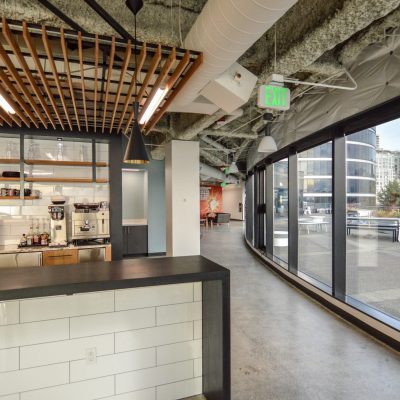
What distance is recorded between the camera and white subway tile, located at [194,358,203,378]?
2320 mm

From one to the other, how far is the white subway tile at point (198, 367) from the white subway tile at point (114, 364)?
343mm

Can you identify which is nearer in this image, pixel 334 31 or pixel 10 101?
pixel 334 31

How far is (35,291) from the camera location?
1.59 meters

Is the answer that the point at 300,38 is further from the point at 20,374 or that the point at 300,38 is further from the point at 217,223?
the point at 217,223

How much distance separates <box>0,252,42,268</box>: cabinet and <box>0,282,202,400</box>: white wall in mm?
2730

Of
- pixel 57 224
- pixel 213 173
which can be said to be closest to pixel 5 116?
pixel 57 224

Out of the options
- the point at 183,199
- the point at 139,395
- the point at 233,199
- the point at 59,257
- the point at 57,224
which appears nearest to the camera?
the point at 139,395

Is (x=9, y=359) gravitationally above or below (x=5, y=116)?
below

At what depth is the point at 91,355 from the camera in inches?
81.6

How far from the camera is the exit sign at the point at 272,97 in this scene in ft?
8.63

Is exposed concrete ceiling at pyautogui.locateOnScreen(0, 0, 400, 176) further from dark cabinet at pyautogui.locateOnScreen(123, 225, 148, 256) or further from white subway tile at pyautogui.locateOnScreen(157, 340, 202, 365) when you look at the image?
dark cabinet at pyautogui.locateOnScreen(123, 225, 148, 256)

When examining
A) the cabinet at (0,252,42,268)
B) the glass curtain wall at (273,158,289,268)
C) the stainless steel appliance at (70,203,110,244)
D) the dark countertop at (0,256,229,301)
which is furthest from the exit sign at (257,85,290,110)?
the glass curtain wall at (273,158,289,268)

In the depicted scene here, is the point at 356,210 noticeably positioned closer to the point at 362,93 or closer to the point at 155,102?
the point at 362,93

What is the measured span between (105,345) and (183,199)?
407 centimetres
